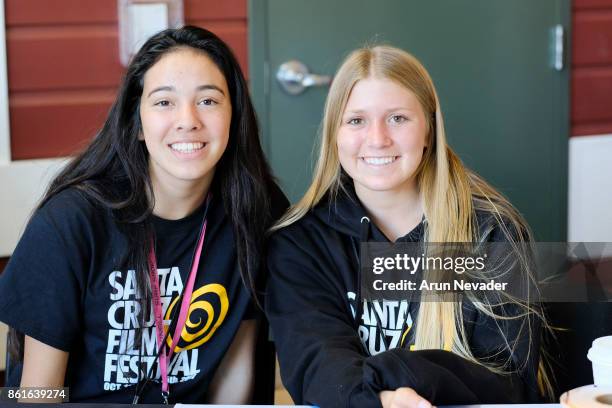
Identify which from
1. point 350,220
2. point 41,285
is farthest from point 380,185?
point 41,285

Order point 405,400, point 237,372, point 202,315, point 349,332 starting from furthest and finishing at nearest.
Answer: point 237,372 → point 202,315 → point 349,332 → point 405,400

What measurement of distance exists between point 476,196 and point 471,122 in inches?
58.2

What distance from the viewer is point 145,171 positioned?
2074 mm

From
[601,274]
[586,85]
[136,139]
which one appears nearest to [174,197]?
[136,139]

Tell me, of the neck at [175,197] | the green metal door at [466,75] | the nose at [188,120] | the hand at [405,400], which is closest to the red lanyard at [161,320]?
the neck at [175,197]

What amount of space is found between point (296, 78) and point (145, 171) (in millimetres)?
1247

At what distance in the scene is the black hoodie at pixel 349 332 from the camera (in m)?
1.47

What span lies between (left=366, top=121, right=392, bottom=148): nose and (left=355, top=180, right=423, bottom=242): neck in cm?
13

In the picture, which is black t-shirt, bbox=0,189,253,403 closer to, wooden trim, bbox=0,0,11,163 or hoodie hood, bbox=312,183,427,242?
hoodie hood, bbox=312,183,427,242

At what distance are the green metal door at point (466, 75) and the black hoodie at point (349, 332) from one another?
1249 millimetres

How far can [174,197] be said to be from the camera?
2.06m

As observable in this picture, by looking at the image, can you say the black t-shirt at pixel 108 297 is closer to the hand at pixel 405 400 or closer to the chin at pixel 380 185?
the chin at pixel 380 185

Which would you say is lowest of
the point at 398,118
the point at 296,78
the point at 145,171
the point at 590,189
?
the point at 590,189

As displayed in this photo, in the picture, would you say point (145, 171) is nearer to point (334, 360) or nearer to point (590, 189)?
point (334, 360)
